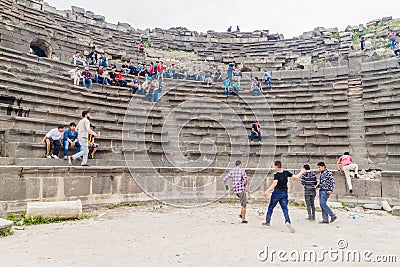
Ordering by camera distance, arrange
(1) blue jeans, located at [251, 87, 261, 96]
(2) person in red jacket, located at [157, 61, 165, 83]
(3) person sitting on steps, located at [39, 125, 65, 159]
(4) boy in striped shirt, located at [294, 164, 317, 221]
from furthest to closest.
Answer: (1) blue jeans, located at [251, 87, 261, 96]
(2) person in red jacket, located at [157, 61, 165, 83]
(3) person sitting on steps, located at [39, 125, 65, 159]
(4) boy in striped shirt, located at [294, 164, 317, 221]

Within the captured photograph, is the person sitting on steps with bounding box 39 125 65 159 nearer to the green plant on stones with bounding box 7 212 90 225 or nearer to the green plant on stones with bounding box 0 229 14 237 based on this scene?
the green plant on stones with bounding box 7 212 90 225

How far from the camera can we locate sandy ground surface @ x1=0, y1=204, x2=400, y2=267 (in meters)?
4.27

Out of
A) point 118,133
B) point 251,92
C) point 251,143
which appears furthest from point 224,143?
point 251,92

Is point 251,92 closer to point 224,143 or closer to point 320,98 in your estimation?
point 320,98

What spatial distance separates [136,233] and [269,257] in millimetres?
2591

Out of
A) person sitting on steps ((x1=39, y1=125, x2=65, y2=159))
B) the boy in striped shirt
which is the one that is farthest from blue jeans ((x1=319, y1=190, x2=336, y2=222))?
person sitting on steps ((x1=39, y1=125, x2=65, y2=159))

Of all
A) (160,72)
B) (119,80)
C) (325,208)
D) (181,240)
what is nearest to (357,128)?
(325,208)

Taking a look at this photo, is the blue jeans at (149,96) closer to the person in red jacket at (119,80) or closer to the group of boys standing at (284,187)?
the person in red jacket at (119,80)

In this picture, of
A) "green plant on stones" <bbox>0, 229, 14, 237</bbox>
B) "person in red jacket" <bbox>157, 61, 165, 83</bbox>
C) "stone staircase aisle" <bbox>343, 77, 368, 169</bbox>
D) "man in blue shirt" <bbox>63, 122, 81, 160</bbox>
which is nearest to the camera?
"green plant on stones" <bbox>0, 229, 14, 237</bbox>

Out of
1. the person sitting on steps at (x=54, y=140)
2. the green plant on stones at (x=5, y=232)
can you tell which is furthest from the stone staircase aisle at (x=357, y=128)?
the green plant on stones at (x=5, y=232)

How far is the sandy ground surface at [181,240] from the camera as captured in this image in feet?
14.0

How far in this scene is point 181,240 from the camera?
5.34m

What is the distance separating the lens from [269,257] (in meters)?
4.45

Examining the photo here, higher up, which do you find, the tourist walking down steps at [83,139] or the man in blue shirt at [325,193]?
the tourist walking down steps at [83,139]
